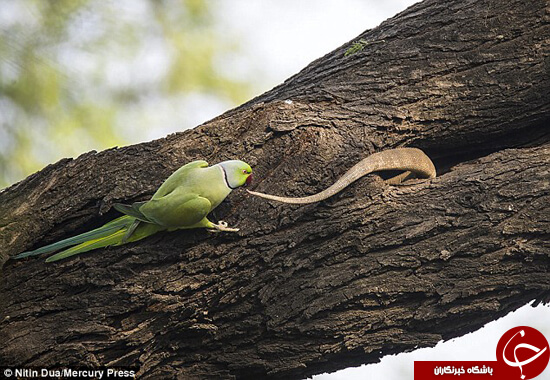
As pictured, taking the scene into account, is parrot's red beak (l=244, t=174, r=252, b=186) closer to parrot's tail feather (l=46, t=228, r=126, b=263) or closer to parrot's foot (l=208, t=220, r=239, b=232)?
parrot's foot (l=208, t=220, r=239, b=232)

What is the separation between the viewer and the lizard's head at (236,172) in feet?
9.64

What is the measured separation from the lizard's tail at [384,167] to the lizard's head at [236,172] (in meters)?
0.12

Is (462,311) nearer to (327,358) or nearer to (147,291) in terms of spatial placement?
(327,358)

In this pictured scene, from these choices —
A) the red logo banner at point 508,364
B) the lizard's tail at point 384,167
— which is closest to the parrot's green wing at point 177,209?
the lizard's tail at point 384,167

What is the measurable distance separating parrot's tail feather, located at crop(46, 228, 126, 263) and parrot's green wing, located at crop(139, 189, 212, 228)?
0.18 meters

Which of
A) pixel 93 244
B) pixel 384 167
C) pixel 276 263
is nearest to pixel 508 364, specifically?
pixel 384 167

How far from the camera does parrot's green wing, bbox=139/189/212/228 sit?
2826 mm

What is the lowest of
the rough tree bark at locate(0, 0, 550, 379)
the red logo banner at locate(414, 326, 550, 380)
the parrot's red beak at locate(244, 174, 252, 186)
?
the red logo banner at locate(414, 326, 550, 380)

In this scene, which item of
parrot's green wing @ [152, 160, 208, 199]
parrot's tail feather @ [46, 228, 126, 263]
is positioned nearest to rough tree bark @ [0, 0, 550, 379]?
parrot's tail feather @ [46, 228, 126, 263]

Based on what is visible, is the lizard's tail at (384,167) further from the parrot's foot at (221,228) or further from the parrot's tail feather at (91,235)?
the parrot's tail feather at (91,235)

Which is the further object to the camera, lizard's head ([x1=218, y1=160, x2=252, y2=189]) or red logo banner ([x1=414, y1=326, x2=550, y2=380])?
red logo banner ([x1=414, y1=326, x2=550, y2=380])

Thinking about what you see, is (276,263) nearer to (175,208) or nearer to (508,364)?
(175,208)

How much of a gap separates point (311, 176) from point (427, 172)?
2.06 ft

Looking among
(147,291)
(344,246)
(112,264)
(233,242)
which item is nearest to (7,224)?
Result: (112,264)
